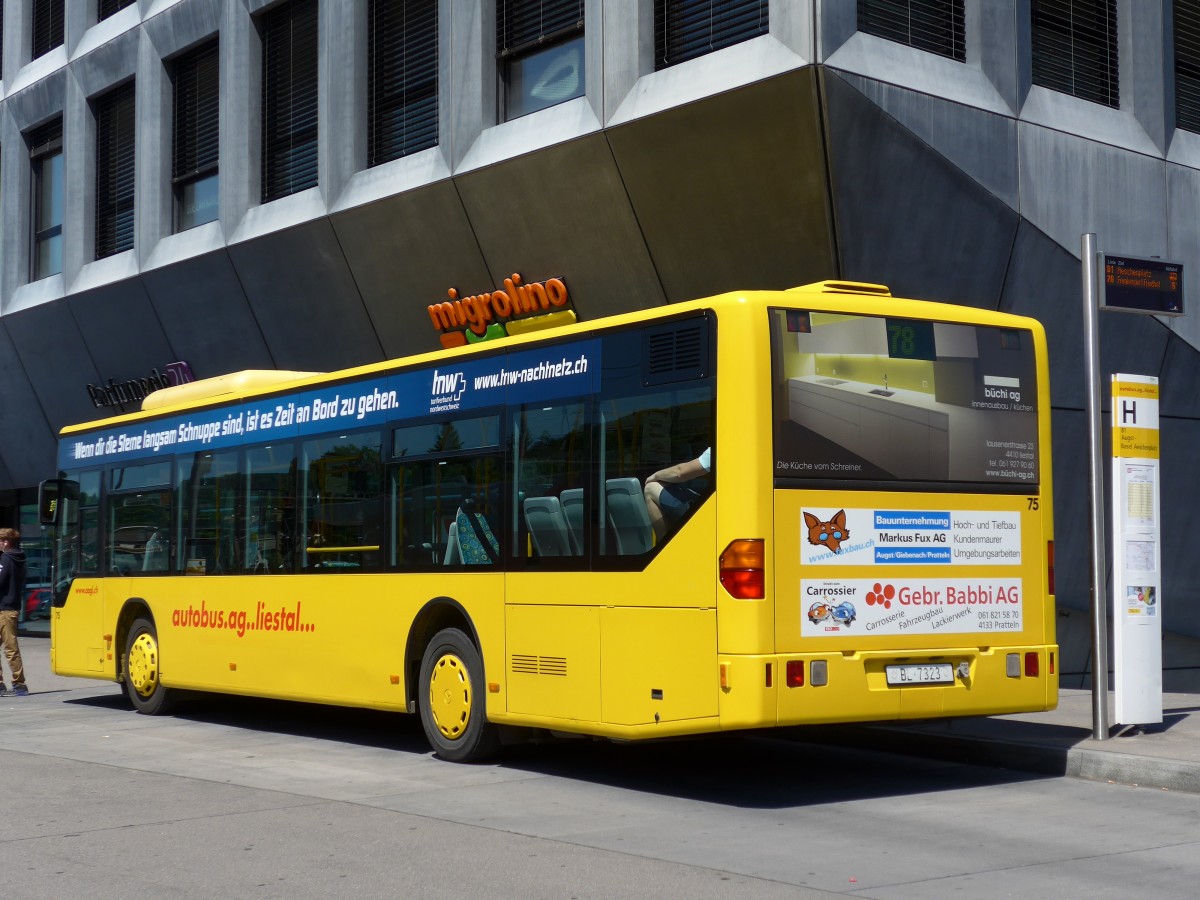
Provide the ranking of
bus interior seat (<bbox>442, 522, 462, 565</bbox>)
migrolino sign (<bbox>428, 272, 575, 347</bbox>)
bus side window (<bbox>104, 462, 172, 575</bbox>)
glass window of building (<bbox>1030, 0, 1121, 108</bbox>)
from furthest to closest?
migrolino sign (<bbox>428, 272, 575, 347</bbox>) < glass window of building (<bbox>1030, 0, 1121, 108</bbox>) < bus side window (<bbox>104, 462, 172, 575</bbox>) < bus interior seat (<bbox>442, 522, 462, 565</bbox>)

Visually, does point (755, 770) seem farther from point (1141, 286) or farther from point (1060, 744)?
point (1141, 286)

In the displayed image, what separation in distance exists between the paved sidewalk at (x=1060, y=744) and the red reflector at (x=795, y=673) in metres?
2.27

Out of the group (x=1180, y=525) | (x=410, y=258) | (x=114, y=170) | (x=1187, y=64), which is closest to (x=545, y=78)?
(x=410, y=258)

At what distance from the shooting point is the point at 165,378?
2467 centimetres

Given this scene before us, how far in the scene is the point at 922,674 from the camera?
30.3 ft

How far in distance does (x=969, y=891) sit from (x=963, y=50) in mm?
10127

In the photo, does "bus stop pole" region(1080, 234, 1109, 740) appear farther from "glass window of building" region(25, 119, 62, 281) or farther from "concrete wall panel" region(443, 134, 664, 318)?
"glass window of building" region(25, 119, 62, 281)

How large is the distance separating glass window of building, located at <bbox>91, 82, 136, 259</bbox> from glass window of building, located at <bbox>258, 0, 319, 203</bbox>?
14.0 feet

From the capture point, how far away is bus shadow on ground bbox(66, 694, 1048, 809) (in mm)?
9531

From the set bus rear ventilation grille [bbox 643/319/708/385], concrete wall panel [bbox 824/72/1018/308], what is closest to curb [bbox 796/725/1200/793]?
bus rear ventilation grille [bbox 643/319/708/385]

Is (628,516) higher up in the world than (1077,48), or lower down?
lower down

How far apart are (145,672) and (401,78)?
8240 millimetres

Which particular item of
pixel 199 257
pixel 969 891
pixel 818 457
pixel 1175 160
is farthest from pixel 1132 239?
pixel 199 257

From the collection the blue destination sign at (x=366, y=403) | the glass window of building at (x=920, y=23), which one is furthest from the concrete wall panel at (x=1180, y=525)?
the blue destination sign at (x=366, y=403)
